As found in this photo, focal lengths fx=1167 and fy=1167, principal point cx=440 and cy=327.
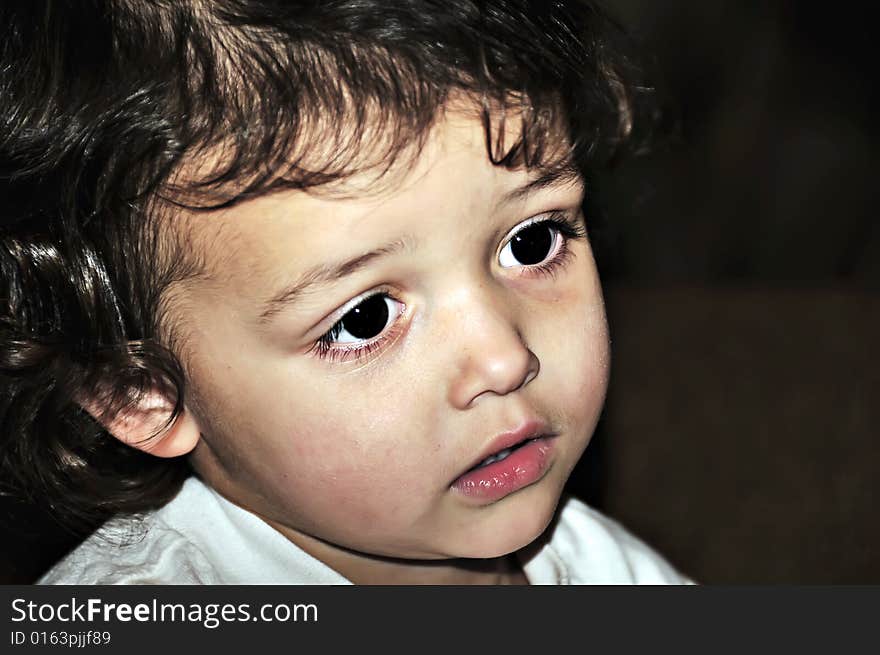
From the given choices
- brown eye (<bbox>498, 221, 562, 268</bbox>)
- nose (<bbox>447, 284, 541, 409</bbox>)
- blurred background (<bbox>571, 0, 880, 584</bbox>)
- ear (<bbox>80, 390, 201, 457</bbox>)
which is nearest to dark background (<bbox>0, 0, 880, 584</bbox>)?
blurred background (<bbox>571, 0, 880, 584</bbox>)

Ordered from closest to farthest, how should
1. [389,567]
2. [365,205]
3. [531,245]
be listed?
[365,205] → [531,245] → [389,567]

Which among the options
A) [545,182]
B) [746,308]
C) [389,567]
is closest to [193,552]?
[389,567]

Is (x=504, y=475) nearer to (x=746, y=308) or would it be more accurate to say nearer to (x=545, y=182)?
(x=545, y=182)

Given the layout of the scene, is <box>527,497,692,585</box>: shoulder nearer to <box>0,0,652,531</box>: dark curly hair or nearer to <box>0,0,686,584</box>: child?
<box>0,0,686,584</box>: child

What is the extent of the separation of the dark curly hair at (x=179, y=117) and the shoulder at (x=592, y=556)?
0.38 metres

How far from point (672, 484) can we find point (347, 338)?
0.66 m

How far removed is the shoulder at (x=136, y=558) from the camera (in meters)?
0.83

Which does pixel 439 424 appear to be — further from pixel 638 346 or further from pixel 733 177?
pixel 733 177

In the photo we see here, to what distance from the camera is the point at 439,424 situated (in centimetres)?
73

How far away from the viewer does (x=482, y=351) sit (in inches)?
27.8

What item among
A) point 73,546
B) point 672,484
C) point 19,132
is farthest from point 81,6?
point 672,484

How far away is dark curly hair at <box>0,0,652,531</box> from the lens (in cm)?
67

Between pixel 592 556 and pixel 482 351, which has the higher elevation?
pixel 482 351

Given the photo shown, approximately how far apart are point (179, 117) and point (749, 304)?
0.99 meters
